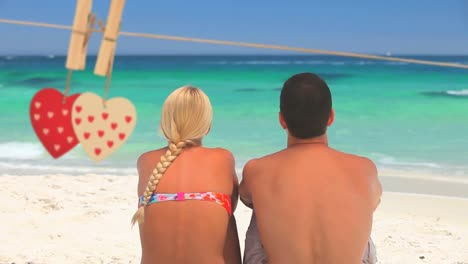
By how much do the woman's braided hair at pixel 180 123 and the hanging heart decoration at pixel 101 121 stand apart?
0.14 meters

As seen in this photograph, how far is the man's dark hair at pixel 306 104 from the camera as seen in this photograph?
1.92 m

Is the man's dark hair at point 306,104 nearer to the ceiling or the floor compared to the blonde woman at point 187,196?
nearer to the ceiling

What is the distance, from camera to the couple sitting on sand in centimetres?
192

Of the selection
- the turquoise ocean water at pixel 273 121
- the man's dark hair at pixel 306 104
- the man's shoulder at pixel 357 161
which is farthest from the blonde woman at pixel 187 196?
the turquoise ocean water at pixel 273 121

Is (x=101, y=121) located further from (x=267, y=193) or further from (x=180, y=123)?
(x=267, y=193)

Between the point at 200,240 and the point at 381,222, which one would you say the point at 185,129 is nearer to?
the point at 200,240

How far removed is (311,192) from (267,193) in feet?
0.46

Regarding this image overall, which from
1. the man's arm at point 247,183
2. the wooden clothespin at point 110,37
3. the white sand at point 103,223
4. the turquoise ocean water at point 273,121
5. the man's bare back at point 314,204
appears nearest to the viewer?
the wooden clothespin at point 110,37

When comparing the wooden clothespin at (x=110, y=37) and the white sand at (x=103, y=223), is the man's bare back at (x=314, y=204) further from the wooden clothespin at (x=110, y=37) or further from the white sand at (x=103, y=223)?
the white sand at (x=103, y=223)

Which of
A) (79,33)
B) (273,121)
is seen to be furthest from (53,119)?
(273,121)

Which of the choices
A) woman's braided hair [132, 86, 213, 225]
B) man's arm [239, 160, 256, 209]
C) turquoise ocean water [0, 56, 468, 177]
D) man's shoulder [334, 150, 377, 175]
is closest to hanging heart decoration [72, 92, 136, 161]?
woman's braided hair [132, 86, 213, 225]

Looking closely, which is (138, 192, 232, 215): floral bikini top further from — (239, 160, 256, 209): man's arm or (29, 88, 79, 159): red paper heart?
(29, 88, 79, 159): red paper heart

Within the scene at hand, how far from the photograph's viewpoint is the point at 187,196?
6.86ft

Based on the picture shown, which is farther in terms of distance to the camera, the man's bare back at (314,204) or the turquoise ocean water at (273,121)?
the turquoise ocean water at (273,121)
